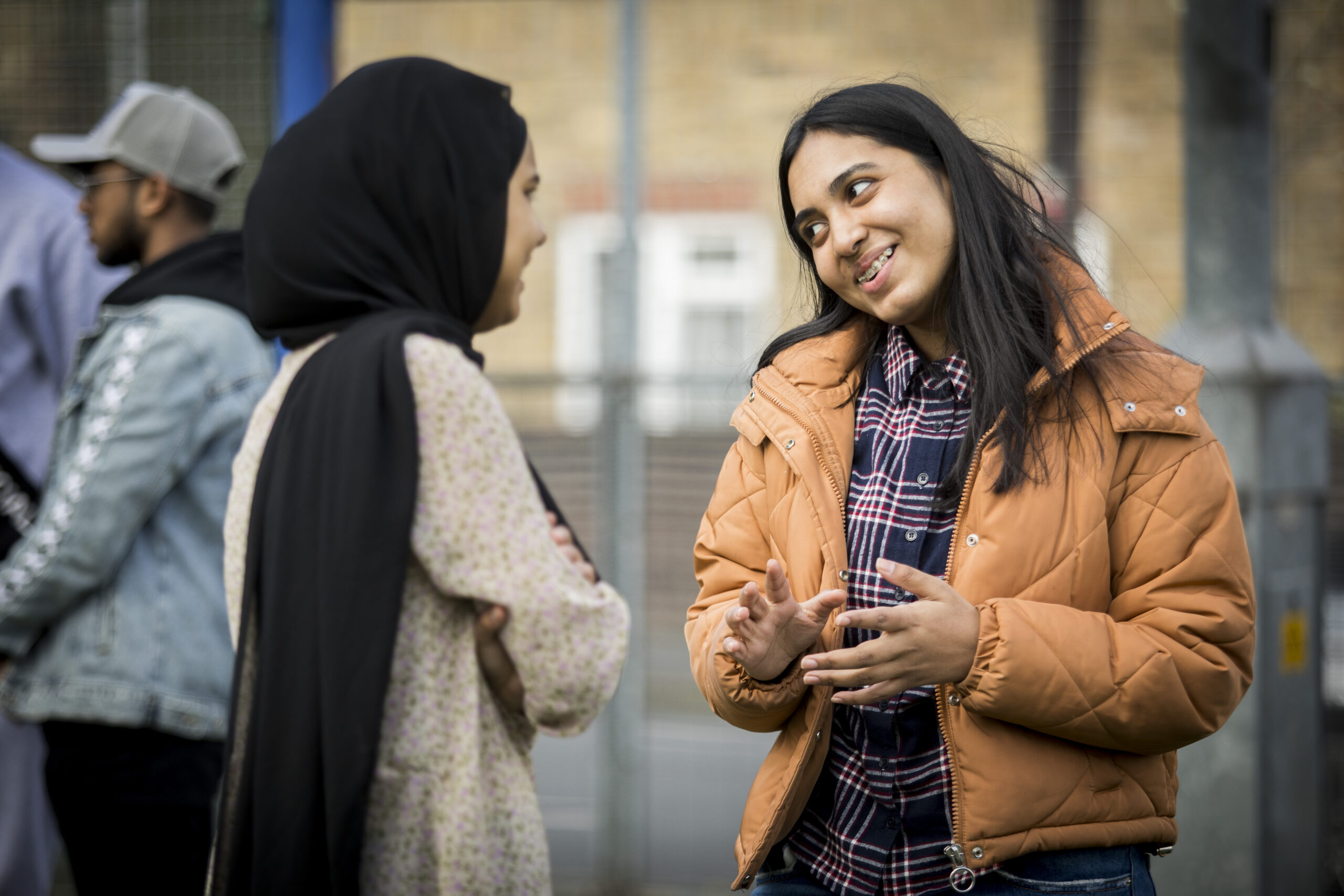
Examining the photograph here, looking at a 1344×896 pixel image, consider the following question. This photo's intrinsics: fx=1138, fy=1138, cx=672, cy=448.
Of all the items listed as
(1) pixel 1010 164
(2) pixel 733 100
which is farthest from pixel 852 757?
(2) pixel 733 100

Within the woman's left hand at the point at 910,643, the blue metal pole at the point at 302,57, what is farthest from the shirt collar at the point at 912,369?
the blue metal pole at the point at 302,57

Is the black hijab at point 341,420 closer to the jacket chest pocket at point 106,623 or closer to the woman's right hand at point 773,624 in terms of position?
the woman's right hand at point 773,624

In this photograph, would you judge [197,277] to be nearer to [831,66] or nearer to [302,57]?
[302,57]

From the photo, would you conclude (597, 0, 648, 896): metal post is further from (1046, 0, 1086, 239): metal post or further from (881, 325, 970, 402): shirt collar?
(881, 325, 970, 402): shirt collar

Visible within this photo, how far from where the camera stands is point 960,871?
1.70 meters

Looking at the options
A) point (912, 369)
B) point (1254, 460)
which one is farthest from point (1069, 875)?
point (1254, 460)

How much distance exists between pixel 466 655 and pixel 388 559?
20 cm

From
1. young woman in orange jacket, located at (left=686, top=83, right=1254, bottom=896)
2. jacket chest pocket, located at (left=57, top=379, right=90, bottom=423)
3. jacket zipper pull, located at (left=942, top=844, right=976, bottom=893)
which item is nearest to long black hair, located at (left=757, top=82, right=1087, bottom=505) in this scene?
young woman in orange jacket, located at (left=686, top=83, right=1254, bottom=896)

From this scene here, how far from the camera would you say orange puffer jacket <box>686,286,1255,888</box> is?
1.66 metres

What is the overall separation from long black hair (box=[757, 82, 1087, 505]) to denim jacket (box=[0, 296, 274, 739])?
1.53m

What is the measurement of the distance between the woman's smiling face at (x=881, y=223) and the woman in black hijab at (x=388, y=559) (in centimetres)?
57

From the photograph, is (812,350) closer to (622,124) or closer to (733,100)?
(622,124)

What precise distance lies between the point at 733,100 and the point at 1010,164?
13.5 feet

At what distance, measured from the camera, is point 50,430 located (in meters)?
3.39
